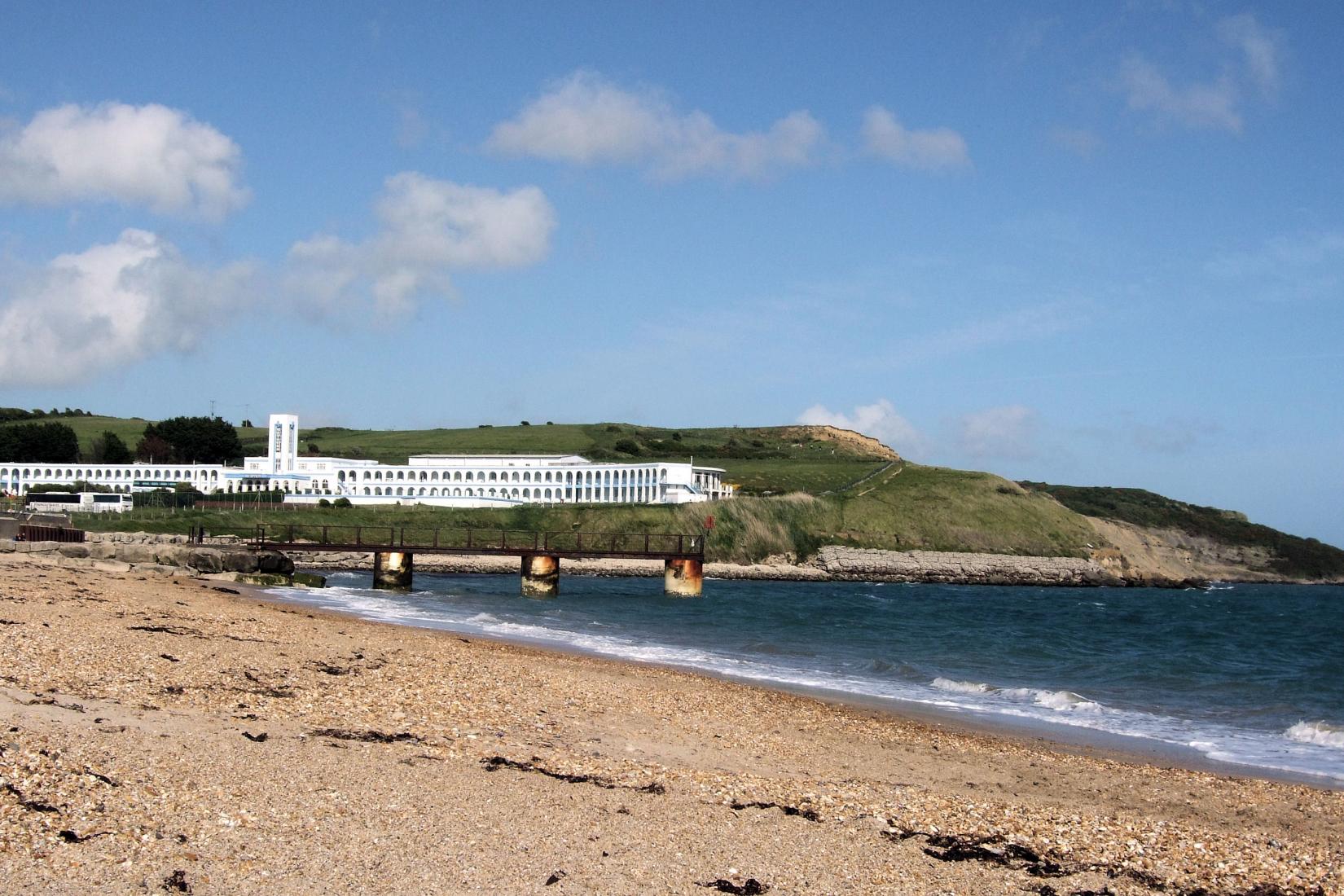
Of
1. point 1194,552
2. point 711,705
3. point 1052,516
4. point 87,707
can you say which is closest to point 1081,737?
point 711,705

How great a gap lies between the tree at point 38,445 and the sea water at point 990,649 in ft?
200

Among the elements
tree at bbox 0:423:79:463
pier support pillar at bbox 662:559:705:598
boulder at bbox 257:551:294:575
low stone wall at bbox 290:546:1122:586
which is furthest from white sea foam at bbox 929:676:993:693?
tree at bbox 0:423:79:463

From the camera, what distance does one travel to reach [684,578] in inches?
2110

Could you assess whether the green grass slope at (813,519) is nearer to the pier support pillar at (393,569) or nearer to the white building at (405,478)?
the white building at (405,478)

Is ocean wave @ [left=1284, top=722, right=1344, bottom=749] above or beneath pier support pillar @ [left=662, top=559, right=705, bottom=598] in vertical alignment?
above

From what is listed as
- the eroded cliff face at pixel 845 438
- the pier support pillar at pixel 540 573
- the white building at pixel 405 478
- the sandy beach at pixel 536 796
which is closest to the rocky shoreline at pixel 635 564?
the pier support pillar at pixel 540 573

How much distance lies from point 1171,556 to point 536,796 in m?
112

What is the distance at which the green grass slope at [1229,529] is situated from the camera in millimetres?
124062

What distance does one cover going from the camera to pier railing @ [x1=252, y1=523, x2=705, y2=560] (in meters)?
51.0

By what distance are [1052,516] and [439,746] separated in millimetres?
96190

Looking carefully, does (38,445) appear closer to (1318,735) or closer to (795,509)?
(795,509)

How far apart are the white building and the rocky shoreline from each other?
40.6 ft

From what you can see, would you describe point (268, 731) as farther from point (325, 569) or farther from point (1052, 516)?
point (1052, 516)

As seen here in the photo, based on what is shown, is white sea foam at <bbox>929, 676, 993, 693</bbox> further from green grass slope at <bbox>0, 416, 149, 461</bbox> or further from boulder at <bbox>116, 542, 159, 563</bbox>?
green grass slope at <bbox>0, 416, 149, 461</bbox>
